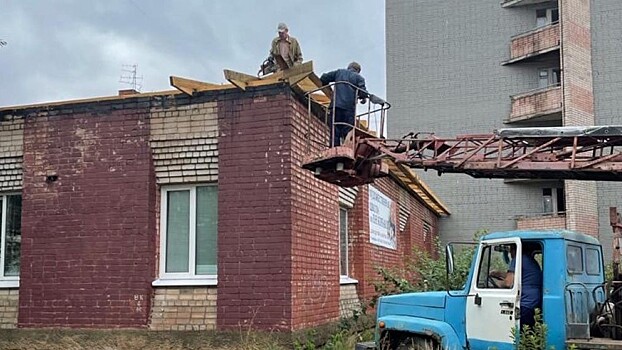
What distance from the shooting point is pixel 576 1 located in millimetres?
31094

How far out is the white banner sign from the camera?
596 inches

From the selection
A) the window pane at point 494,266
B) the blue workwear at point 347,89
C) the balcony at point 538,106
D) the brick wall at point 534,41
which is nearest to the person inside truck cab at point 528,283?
the window pane at point 494,266

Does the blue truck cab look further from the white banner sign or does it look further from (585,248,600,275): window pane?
the white banner sign

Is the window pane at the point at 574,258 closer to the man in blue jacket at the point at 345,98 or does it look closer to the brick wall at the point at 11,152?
the man in blue jacket at the point at 345,98

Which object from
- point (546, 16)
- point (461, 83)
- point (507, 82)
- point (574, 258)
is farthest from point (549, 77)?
point (574, 258)

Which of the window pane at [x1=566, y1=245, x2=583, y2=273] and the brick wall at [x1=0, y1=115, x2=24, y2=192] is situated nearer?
the window pane at [x1=566, y1=245, x2=583, y2=273]

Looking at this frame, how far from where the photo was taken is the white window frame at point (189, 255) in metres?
10.6

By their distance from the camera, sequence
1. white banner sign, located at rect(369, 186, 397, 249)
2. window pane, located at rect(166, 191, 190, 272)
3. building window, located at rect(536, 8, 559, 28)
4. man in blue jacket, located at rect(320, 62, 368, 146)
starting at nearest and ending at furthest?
man in blue jacket, located at rect(320, 62, 368, 146)
window pane, located at rect(166, 191, 190, 272)
white banner sign, located at rect(369, 186, 397, 249)
building window, located at rect(536, 8, 559, 28)

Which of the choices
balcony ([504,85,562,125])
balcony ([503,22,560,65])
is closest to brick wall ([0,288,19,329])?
balcony ([504,85,562,125])

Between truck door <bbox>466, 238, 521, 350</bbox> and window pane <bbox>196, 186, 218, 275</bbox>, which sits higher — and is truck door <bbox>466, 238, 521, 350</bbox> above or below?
below

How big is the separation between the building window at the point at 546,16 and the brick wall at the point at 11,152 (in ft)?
87.6

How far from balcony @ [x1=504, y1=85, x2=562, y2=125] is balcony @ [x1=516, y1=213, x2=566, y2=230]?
13.5 feet

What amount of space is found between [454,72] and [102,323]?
2553 cm

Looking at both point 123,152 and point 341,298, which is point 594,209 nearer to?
point 341,298
